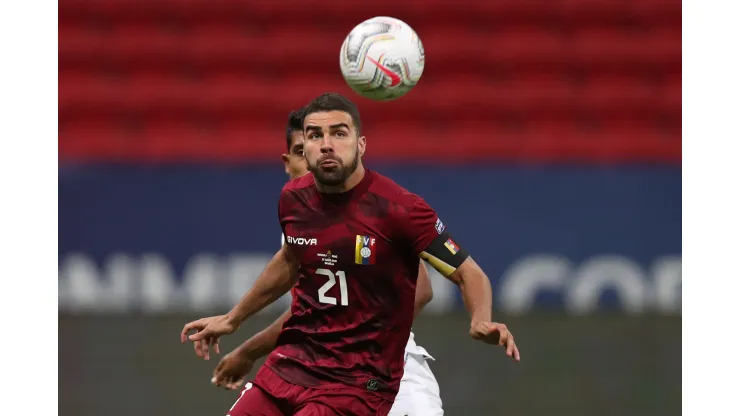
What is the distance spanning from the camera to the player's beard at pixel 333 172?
460cm

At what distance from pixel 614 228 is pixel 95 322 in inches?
186

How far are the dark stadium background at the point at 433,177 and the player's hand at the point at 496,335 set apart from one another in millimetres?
2566

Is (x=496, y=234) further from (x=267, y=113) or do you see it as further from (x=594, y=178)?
(x=267, y=113)

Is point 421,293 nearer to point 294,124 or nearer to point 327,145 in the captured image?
point 327,145

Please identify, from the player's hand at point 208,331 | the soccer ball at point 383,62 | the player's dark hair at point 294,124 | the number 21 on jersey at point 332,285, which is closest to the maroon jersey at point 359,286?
the number 21 on jersey at point 332,285

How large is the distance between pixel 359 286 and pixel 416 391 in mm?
801

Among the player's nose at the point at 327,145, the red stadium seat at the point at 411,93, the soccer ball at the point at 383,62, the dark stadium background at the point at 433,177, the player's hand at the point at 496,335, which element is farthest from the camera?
the red stadium seat at the point at 411,93

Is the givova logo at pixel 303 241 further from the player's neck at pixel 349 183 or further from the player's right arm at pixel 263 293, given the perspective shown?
the player's neck at pixel 349 183

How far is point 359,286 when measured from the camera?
4.62m

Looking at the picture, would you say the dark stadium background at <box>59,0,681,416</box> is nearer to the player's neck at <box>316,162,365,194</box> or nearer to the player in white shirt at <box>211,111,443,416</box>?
the player in white shirt at <box>211,111,443,416</box>

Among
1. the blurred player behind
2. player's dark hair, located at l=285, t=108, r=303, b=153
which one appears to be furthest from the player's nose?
player's dark hair, located at l=285, t=108, r=303, b=153

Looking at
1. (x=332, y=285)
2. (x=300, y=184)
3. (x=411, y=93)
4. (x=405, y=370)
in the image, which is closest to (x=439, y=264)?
(x=332, y=285)

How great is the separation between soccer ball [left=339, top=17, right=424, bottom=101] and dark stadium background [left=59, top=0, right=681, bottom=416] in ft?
7.39

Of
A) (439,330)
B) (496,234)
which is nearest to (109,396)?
(439,330)
